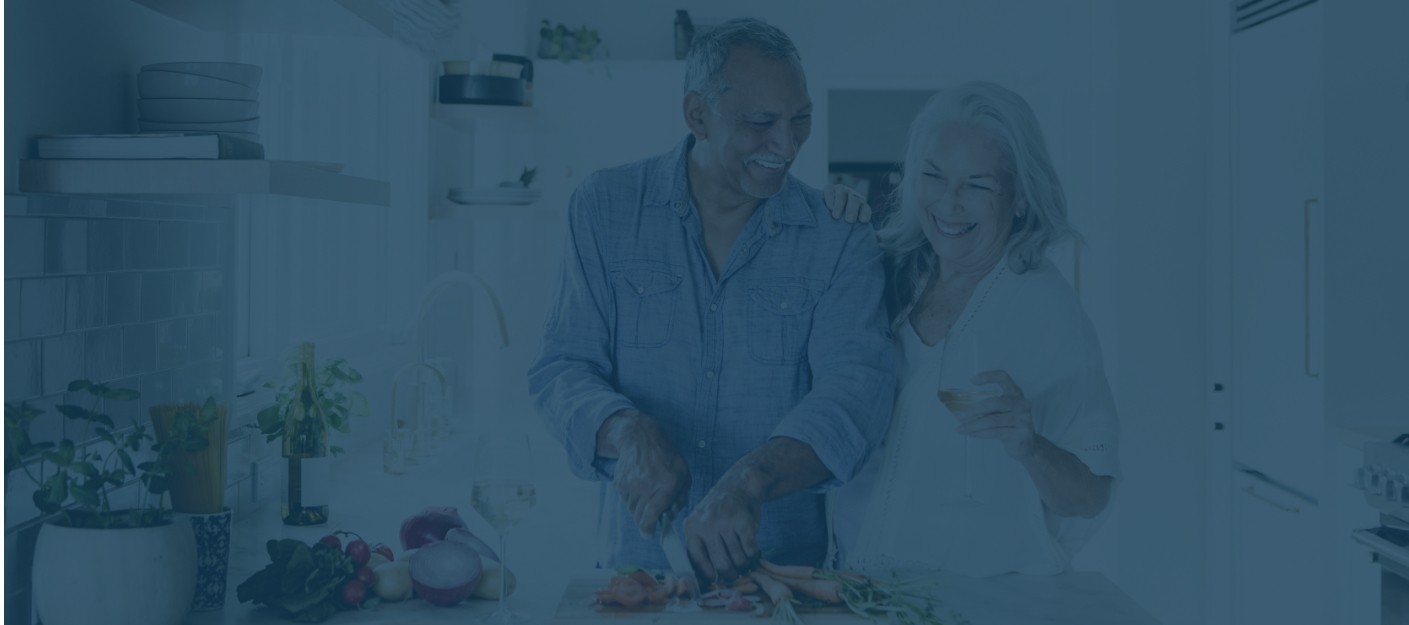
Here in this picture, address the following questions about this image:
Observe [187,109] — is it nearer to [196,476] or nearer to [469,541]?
[196,476]

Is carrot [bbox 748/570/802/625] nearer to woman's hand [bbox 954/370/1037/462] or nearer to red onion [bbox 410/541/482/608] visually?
red onion [bbox 410/541/482/608]

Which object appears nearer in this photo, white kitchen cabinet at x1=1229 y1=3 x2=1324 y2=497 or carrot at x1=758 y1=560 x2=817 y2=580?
carrot at x1=758 y1=560 x2=817 y2=580

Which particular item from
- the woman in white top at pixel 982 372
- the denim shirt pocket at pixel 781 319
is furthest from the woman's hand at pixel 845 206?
the denim shirt pocket at pixel 781 319

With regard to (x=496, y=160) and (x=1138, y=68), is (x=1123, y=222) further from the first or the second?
(x=496, y=160)

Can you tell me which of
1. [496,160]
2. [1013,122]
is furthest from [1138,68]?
[496,160]

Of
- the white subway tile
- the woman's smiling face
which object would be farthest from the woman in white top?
the white subway tile

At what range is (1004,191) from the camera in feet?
7.97

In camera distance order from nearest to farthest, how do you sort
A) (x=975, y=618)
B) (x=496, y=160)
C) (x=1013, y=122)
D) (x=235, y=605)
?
(x=975, y=618)
(x=235, y=605)
(x=1013, y=122)
(x=496, y=160)

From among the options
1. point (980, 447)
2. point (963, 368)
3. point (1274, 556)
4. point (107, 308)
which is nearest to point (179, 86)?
point (107, 308)

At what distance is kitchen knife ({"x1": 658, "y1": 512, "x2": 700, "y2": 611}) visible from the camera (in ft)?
5.82

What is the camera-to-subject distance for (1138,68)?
318cm

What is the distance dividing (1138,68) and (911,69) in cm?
63

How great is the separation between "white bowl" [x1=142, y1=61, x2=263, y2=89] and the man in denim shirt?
28.1 inches

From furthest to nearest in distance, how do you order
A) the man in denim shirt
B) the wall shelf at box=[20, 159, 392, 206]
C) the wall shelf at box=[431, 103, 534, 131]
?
the wall shelf at box=[431, 103, 534, 131]
the man in denim shirt
the wall shelf at box=[20, 159, 392, 206]
